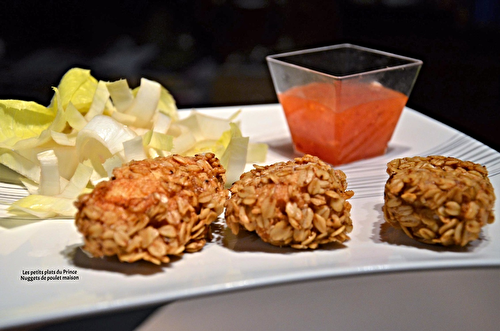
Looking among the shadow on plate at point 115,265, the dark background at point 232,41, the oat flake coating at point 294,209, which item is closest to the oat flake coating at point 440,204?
the oat flake coating at point 294,209

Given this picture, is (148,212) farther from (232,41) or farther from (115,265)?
(232,41)

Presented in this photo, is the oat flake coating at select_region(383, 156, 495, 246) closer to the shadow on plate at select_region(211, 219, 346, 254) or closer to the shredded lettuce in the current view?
the shadow on plate at select_region(211, 219, 346, 254)

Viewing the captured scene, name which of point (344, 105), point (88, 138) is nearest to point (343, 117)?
point (344, 105)

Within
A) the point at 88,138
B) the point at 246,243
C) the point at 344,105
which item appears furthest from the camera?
the point at 344,105

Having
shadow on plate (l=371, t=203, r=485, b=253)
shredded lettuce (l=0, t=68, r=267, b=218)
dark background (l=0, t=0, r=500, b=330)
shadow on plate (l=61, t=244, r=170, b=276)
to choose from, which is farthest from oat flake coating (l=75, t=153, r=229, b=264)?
dark background (l=0, t=0, r=500, b=330)

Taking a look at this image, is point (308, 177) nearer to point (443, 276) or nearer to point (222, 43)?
point (443, 276)

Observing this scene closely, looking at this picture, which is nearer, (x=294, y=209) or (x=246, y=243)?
(x=294, y=209)

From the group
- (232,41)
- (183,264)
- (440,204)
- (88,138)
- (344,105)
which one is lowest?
(183,264)
